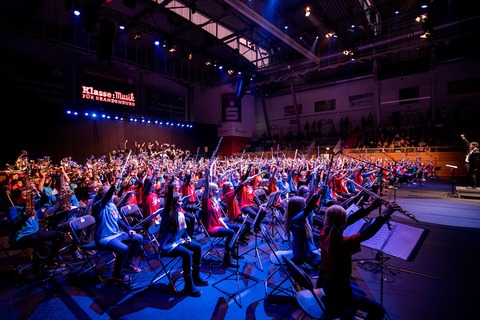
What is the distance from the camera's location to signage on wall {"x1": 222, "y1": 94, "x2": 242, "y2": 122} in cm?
2659

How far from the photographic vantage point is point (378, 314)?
253cm

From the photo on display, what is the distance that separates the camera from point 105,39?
40.0ft

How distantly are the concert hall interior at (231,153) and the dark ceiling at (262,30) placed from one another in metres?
0.13

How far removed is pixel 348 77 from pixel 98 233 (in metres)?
26.8

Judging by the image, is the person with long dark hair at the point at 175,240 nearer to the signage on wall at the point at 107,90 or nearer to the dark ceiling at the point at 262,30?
the dark ceiling at the point at 262,30

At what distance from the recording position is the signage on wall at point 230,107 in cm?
2659

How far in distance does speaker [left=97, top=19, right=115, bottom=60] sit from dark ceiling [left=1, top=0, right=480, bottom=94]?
44mm

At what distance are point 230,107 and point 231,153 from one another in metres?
4.93

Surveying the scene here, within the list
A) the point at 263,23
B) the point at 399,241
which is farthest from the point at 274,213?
the point at 263,23

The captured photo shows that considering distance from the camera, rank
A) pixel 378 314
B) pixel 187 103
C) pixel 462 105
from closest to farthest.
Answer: pixel 378 314 < pixel 462 105 < pixel 187 103

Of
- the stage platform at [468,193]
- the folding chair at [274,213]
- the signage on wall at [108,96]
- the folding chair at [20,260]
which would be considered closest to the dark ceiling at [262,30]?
the signage on wall at [108,96]

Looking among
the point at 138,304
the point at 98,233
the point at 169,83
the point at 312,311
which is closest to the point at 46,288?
the point at 98,233

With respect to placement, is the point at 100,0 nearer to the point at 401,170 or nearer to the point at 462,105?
the point at 401,170

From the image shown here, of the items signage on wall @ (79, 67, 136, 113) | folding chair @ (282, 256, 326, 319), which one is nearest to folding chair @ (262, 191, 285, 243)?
folding chair @ (282, 256, 326, 319)
